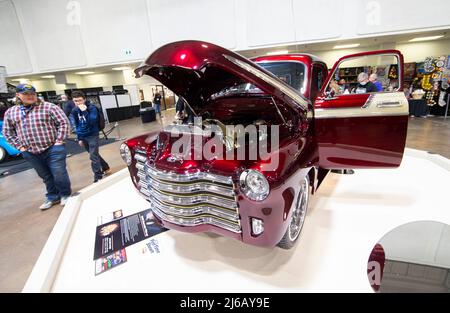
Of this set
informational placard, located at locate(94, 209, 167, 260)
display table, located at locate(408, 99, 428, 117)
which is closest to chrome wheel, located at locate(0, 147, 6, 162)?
informational placard, located at locate(94, 209, 167, 260)

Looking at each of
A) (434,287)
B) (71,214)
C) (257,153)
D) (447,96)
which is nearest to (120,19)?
(71,214)

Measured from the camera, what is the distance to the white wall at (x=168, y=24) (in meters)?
6.19

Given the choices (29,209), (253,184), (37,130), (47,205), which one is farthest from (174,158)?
(29,209)

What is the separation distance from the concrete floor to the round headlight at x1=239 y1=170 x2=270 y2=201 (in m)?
2.10

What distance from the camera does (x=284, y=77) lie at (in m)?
2.25

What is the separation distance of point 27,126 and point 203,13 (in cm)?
668

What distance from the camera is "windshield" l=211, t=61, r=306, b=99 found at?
204 centimetres

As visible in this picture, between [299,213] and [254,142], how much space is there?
0.66m

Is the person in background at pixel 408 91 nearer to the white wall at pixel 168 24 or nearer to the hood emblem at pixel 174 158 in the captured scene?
the white wall at pixel 168 24

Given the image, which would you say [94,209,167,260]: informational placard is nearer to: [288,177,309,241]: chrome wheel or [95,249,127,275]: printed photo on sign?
[95,249,127,275]: printed photo on sign

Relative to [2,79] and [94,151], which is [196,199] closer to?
[94,151]

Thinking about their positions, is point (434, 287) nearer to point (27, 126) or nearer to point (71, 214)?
point (71, 214)

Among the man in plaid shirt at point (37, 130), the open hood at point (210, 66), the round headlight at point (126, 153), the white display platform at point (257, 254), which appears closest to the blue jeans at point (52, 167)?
the man in plaid shirt at point (37, 130)

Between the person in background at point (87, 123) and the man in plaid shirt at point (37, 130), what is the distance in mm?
704
